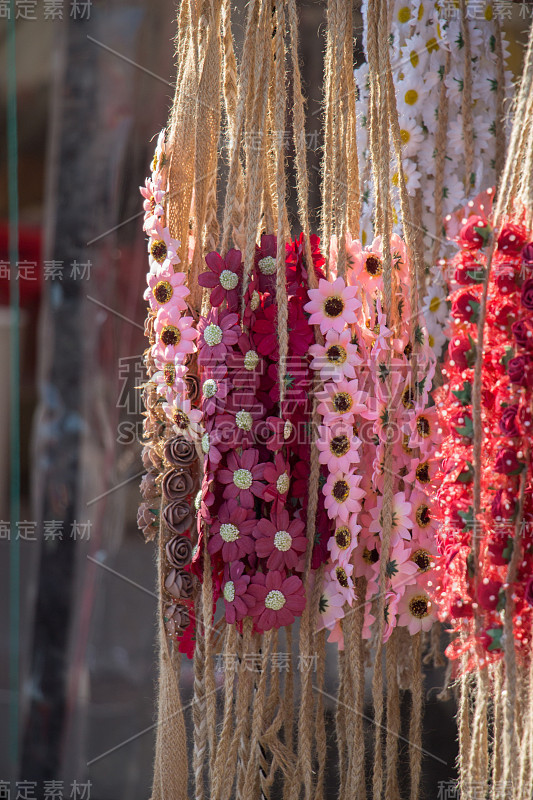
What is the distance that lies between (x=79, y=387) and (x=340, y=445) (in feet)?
1.90

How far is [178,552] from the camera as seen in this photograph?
92 cm

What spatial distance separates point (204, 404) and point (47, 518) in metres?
0.54

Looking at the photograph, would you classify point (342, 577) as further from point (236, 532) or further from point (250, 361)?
point (250, 361)

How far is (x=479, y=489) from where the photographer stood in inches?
29.4

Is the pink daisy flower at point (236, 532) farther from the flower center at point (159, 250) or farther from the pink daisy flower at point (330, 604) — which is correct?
the flower center at point (159, 250)

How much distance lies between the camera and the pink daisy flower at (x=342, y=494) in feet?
2.84

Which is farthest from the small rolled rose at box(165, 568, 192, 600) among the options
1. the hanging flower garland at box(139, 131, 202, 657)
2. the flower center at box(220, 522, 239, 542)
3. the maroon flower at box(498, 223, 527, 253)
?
the maroon flower at box(498, 223, 527, 253)

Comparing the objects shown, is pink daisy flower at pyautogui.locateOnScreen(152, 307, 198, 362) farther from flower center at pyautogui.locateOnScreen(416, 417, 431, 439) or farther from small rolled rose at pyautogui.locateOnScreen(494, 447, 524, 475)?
small rolled rose at pyautogui.locateOnScreen(494, 447, 524, 475)

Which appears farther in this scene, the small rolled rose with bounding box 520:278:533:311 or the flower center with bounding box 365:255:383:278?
the flower center with bounding box 365:255:383:278

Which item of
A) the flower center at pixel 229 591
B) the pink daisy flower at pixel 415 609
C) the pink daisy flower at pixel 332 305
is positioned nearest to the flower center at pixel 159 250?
the pink daisy flower at pixel 332 305

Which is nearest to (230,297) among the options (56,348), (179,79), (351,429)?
(351,429)

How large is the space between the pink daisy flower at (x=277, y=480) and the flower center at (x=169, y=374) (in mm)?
174

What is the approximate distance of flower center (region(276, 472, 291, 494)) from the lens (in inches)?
33.5

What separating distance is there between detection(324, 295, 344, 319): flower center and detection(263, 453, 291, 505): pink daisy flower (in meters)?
0.17
